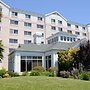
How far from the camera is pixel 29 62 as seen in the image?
1679 inches

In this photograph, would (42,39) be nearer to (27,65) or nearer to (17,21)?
(17,21)

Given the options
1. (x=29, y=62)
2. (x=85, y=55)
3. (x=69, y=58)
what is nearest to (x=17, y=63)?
(x=29, y=62)

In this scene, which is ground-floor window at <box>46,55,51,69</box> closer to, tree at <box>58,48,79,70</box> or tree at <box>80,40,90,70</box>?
tree at <box>58,48,79,70</box>

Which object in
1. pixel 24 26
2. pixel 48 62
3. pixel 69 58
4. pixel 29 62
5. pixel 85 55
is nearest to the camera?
pixel 85 55

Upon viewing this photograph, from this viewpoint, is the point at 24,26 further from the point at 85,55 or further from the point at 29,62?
the point at 85,55

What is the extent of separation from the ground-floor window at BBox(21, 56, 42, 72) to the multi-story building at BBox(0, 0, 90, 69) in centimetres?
1914

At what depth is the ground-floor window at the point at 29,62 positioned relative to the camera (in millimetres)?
42209

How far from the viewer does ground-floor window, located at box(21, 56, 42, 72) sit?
42.2 m

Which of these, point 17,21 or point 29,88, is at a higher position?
point 17,21

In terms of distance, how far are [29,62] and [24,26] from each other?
87.4 ft

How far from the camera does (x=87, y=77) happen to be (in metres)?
27.5

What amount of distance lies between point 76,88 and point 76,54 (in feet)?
62.4

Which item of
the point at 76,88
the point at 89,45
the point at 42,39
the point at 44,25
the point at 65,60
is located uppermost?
the point at 44,25

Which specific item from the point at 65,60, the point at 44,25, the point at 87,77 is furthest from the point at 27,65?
the point at 44,25
